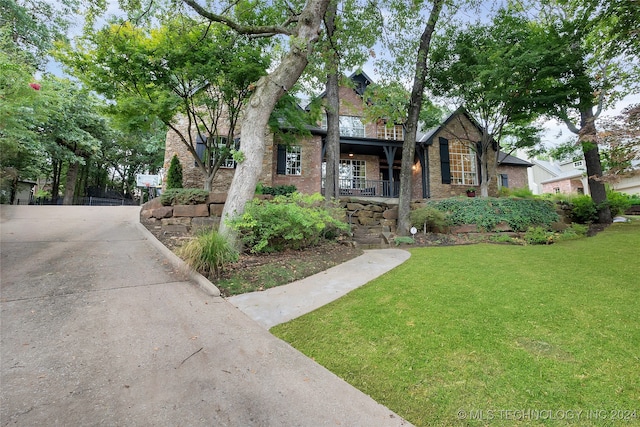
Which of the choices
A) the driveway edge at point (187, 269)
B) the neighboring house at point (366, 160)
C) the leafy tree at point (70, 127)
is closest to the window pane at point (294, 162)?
the neighboring house at point (366, 160)

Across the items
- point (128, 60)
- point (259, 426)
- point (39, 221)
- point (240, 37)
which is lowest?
point (259, 426)

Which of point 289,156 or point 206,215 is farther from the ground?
point 289,156

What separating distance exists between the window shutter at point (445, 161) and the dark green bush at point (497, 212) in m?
5.71

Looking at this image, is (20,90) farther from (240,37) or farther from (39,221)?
(240,37)

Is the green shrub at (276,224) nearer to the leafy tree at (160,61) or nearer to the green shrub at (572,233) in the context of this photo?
the leafy tree at (160,61)

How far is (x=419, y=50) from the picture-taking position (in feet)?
28.6

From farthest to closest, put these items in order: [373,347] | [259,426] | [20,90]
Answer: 1. [20,90]
2. [373,347]
3. [259,426]

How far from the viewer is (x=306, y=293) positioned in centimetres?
372

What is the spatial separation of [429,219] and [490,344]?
6.26 meters

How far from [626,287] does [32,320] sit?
695cm

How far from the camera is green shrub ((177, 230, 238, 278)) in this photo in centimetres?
394


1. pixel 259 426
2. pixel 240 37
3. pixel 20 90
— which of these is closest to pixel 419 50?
pixel 240 37

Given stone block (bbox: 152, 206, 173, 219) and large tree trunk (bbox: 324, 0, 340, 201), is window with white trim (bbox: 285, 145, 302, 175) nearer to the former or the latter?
large tree trunk (bbox: 324, 0, 340, 201)

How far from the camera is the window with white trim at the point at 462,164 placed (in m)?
14.8
